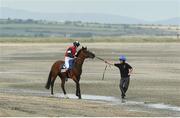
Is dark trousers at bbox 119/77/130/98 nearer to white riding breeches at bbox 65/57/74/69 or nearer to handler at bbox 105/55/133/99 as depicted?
handler at bbox 105/55/133/99

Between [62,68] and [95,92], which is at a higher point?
[62,68]

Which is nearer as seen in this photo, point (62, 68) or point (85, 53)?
point (85, 53)

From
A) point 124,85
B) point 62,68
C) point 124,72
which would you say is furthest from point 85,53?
point 124,85

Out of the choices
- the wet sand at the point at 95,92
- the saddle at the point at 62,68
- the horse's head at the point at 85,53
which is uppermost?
the horse's head at the point at 85,53

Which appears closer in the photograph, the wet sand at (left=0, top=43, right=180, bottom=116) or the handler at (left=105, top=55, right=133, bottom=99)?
the wet sand at (left=0, top=43, right=180, bottom=116)

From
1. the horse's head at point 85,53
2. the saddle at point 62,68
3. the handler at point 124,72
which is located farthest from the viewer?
the saddle at point 62,68

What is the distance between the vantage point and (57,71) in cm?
2728

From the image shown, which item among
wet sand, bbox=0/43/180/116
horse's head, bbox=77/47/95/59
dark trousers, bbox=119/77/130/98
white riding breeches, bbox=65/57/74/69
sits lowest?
wet sand, bbox=0/43/180/116

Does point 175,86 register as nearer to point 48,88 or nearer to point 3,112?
point 48,88

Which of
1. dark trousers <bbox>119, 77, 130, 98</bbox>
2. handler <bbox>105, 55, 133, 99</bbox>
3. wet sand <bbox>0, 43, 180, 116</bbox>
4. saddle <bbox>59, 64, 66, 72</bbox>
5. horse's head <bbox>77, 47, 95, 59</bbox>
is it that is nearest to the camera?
wet sand <bbox>0, 43, 180, 116</bbox>

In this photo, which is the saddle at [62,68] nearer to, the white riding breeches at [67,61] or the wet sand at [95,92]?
the white riding breeches at [67,61]

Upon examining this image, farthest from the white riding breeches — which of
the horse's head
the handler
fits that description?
the handler

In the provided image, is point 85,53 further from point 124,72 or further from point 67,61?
point 124,72

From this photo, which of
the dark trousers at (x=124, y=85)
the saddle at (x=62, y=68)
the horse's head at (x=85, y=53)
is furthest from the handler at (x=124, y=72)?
the saddle at (x=62, y=68)
